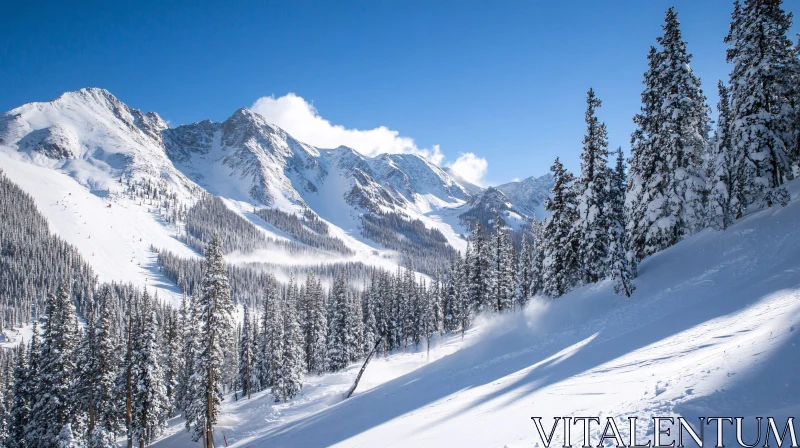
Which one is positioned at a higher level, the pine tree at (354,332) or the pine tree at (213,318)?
the pine tree at (213,318)

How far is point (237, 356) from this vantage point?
69.0 m

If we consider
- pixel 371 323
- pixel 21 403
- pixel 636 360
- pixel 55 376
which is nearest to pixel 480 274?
→ pixel 371 323

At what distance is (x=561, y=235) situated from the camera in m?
29.9

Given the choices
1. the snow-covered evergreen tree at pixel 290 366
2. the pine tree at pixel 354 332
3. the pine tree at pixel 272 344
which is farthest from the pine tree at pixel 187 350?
the pine tree at pixel 354 332

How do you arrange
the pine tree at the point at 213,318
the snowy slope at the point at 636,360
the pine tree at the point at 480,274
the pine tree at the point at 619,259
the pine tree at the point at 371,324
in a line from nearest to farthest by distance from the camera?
the snowy slope at the point at 636,360 → the pine tree at the point at 619,259 → the pine tree at the point at 213,318 → the pine tree at the point at 480,274 → the pine tree at the point at 371,324

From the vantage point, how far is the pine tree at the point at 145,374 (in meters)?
32.0

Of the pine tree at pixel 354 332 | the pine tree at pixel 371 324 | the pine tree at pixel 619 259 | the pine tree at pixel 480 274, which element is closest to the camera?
the pine tree at pixel 619 259

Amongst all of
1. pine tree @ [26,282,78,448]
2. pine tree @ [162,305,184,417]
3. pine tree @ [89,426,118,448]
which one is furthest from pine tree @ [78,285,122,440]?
pine tree @ [162,305,184,417]

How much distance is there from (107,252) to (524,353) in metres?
219

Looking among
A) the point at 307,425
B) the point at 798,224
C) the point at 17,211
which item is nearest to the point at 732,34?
the point at 798,224

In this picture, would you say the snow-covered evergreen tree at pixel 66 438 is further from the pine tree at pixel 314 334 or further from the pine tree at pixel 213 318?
the pine tree at pixel 314 334

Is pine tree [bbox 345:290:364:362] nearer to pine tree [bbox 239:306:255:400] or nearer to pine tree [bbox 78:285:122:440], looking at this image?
pine tree [bbox 239:306:255:400]

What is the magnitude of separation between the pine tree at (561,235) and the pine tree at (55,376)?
39.1 m

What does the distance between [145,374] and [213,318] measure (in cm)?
1433
